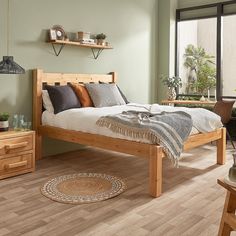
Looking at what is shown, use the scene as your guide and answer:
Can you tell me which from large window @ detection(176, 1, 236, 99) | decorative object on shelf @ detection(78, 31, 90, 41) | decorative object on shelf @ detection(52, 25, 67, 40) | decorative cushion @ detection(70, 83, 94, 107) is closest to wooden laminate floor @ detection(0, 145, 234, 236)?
decorative cushion @ detection(70, 83, 94, 107)

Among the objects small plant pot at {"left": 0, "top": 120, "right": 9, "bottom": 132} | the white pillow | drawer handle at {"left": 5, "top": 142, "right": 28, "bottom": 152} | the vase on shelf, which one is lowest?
drawer handle at {"left": 5, "top": 142, "right": 28, "bottom": 152}

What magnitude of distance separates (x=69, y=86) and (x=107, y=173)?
1393mm

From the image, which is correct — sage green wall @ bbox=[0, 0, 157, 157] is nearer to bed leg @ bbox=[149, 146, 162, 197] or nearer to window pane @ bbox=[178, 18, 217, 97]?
window pane @ bbox=[178, 18, 217, 97]

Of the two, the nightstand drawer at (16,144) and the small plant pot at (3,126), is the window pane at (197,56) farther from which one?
the small plant pot at (3,126)

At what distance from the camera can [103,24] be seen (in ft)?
16.4

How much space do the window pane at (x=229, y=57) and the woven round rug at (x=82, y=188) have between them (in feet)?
11.5

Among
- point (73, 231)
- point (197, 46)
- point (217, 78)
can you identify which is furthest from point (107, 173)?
point (197, 46)

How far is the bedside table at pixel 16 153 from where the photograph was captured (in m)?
3.22

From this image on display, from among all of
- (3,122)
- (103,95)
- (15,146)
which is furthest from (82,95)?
(15,146)

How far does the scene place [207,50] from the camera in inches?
243

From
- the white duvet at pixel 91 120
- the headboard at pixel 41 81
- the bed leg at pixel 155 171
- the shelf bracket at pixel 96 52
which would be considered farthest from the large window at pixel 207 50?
the bed leg at pixel 155 171

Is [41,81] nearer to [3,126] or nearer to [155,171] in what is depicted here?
[3,126]

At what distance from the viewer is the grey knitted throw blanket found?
2.91m

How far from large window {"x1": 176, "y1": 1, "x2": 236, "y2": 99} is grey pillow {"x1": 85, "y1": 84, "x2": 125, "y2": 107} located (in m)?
2.22
